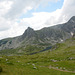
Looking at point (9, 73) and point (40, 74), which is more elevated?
point (9, 73)

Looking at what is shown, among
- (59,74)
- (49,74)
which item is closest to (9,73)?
(49,74)

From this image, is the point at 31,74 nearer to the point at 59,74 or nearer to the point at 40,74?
the point at 40,74

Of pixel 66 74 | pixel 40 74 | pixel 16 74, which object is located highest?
pixel 16 74

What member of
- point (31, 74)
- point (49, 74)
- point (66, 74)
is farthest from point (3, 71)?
point (66, 74)

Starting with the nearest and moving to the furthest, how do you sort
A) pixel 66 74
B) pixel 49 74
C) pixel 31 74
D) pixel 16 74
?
pixel 16 74 → pixel 31 74 → pixel 49 74 → pixel 66 74

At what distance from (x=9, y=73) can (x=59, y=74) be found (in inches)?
682

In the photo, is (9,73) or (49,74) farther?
(49,74)

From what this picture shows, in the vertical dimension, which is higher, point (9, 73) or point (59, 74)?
point (9, 73)

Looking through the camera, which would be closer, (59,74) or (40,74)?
(40,74)

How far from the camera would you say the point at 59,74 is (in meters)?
35.4

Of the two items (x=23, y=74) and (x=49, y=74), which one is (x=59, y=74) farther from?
(x=23, y=74)

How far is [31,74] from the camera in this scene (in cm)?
3134

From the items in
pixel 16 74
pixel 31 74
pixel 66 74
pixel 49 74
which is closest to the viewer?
pixel 16 74

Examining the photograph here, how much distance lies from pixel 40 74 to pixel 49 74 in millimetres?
3289
